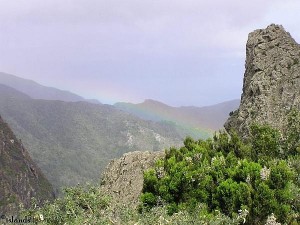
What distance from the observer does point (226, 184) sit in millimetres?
21547

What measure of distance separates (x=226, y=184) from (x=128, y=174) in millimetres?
9474

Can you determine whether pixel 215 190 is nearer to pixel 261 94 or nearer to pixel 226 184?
pixel 226 184

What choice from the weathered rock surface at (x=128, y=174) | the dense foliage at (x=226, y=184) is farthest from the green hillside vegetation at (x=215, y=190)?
the weathered rock surface at (x=128, y=174)

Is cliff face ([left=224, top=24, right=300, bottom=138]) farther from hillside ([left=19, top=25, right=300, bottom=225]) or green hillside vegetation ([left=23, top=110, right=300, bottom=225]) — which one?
green hillside vegetation ([left=23, top=110, right=300, bottom=225])

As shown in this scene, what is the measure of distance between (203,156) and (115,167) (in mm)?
7097

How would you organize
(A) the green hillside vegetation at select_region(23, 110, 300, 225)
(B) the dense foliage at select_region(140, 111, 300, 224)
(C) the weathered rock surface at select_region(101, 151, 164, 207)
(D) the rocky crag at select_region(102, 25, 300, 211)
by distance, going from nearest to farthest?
(A) the green hillside vegetation at select_region(23, 110, 300, 225), (B) the dense foliage at select_region(140, 111, 300, 224), (C) the weathered rock surface at select_region(101, 151, 164, 207), (D) the rocky crag at select_region(102, 25, 300, 211)

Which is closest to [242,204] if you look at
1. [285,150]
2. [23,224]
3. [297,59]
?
[23,224]

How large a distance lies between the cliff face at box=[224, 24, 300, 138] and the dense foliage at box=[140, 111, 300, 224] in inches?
352

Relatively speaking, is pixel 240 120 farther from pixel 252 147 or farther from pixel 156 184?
Answer: pixel 156 184

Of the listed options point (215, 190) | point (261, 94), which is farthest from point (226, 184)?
point (261, 94)

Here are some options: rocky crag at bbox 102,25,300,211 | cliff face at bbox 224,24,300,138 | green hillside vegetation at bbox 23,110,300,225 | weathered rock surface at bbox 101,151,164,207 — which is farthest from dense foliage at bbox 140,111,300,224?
cliff face at bbox 224,24,300,138

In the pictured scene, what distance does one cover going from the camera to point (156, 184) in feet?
76.9

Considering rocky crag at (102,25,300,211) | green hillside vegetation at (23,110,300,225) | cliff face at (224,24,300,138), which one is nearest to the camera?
green hillside vegetation at (23,110,300,225)

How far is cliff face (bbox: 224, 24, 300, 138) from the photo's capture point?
37.1 m
